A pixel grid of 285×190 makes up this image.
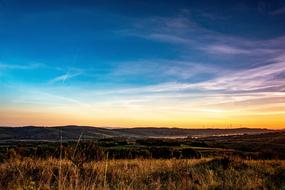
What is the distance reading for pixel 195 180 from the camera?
962 cm

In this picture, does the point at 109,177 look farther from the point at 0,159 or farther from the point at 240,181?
the point at 0,159

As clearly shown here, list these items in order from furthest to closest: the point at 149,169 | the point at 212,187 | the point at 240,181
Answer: the point at 149,169 < the point at 240,181 < the point at 212,187

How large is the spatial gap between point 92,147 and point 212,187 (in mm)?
6196

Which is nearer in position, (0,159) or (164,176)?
(164,176)

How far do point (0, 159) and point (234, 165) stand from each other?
12483mm

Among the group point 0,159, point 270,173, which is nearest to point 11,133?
point 0,159

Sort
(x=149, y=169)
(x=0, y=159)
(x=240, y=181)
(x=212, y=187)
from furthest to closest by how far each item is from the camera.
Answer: (x=0, y=159)
(x=149, y=169)
(x=240, y=181)
(x=212, y=187)

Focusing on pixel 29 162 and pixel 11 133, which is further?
pixel 11 133

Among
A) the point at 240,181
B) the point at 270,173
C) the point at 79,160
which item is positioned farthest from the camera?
the point at 270,173

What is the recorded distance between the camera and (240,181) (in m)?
9.31

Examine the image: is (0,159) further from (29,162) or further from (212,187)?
(212,187)

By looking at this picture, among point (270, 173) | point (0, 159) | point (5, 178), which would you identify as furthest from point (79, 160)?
point (0, 159)

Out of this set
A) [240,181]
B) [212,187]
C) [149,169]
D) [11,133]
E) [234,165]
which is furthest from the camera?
[11,133]

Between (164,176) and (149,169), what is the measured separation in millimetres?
1781
